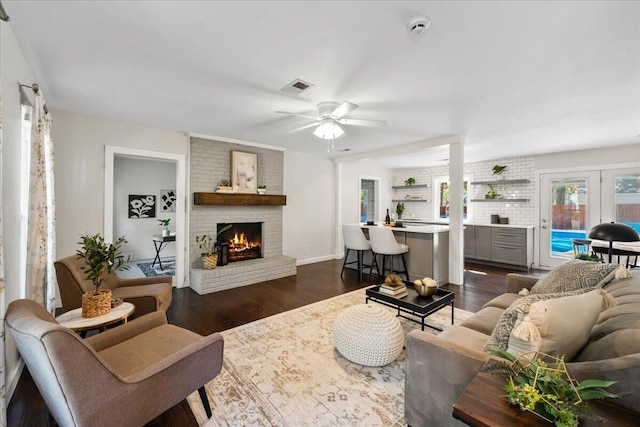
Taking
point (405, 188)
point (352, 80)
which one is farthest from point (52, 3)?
point (405, 188)

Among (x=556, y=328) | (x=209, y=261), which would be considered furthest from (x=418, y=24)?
(x=209, y=261)

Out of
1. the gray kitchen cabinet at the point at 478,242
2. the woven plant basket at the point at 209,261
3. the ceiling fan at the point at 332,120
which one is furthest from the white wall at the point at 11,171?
the gray kitchen cabinet at the point at 478,242

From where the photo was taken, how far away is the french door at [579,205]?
4961 millimetres

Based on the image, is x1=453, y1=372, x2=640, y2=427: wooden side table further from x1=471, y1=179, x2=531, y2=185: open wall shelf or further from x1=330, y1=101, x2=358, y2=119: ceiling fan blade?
x1=471, y1=179, x2=531, y2=185: open wall shelf

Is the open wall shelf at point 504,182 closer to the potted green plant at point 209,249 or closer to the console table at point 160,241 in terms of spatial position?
the potted green plant at point 209,249

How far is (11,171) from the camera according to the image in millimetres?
1899

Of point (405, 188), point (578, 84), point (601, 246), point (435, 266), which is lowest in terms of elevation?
point (435, 266)

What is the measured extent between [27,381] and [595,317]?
3677 millimetres

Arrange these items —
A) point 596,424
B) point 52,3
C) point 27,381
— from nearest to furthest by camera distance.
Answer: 1. point 596,424
2. point 52,3
3. point 27,381

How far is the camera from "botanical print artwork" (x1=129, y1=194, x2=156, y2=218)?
6414mm

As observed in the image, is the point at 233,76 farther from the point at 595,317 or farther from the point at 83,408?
the point at 595,317

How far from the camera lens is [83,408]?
1.17m

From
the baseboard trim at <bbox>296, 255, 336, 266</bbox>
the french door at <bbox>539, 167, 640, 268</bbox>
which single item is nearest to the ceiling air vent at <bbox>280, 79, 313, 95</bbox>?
the baseboard trim at <bbox>296, 255, 336, 266</bbox>

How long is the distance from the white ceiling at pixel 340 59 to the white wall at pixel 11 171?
0.62 feet
